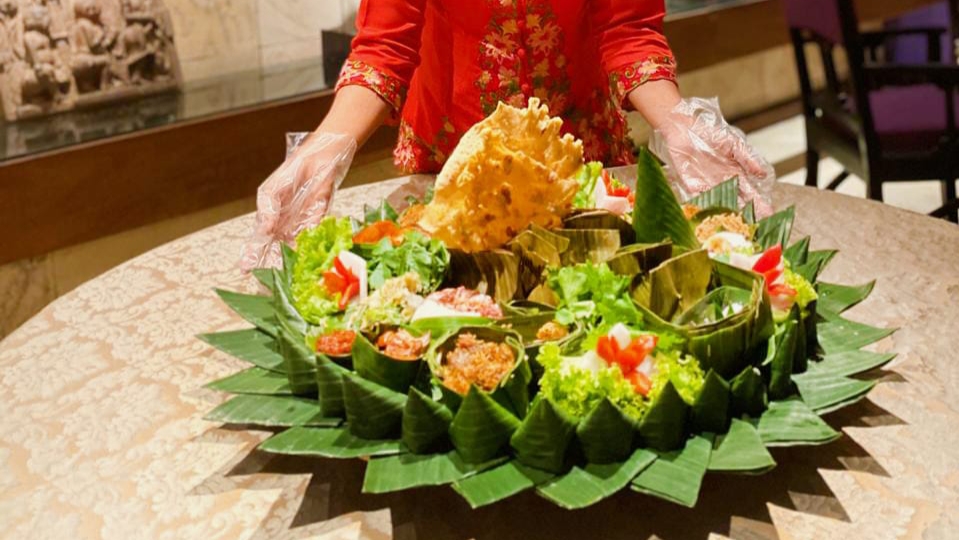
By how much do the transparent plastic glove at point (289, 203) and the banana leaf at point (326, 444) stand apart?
493 millimetres

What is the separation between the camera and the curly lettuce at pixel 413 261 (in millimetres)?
1350

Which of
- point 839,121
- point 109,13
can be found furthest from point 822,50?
point 109,13

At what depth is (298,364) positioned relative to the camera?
118cm

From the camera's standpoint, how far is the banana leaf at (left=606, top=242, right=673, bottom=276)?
4.23 feet

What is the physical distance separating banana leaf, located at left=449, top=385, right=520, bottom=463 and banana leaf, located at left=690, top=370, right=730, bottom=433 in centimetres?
19

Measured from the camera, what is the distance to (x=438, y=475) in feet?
3.38

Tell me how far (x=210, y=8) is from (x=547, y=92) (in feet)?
5.75

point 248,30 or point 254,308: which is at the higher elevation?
point 248,30

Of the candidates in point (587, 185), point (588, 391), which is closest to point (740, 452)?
point (588, 391)

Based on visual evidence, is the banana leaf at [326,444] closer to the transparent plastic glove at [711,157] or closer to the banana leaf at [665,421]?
the banana leaf at [665,421]

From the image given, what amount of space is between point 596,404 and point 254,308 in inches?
22.7

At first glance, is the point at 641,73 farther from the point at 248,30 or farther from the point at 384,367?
the point at 248,30

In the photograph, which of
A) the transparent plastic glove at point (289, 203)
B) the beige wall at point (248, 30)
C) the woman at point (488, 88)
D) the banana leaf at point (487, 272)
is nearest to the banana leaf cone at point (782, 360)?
the banana leaf at point (487, 272)

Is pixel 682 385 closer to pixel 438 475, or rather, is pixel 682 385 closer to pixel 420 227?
pixel 438 475
